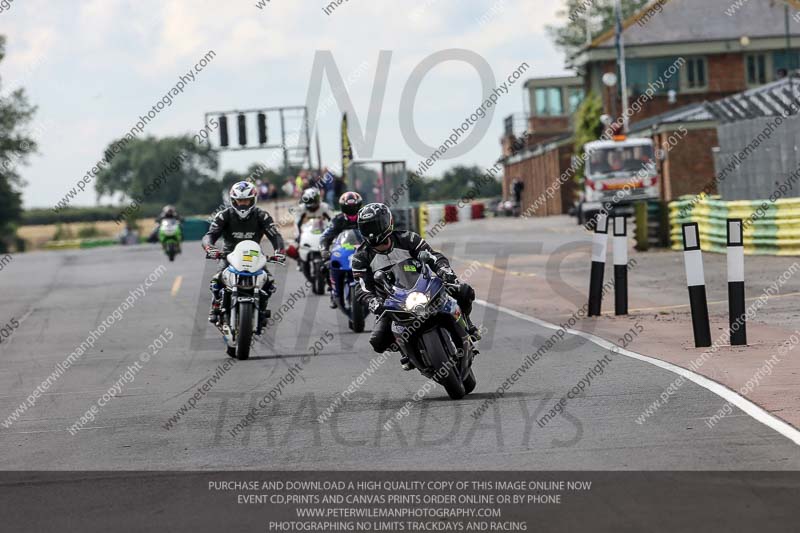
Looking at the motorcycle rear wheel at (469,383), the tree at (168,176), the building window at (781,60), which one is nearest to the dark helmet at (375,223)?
the motorcycle rear wheel at (469,383)

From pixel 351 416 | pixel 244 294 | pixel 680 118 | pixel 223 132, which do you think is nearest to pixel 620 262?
pixel 244 294

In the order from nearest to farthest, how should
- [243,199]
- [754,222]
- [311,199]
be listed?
Answer: [243,199] → [311,199] → [754,222]

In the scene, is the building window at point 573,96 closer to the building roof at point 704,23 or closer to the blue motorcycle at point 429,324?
the building roof at point 704,23

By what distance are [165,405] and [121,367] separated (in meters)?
3.63

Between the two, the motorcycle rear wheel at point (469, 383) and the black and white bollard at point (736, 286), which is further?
the black and white bollard at point (736, 286)

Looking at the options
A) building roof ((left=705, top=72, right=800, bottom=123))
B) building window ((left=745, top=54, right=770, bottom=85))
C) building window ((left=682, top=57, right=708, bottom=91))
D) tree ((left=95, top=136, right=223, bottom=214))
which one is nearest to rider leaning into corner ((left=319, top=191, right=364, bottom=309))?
building roof ((left=705, top=72, right=800, bottom=123))

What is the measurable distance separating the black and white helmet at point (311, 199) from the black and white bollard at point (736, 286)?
9706 millimetres

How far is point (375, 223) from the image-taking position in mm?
10562

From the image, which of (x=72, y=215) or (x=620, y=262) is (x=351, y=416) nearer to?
(x=620, y=262)

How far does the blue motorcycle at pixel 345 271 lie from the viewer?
1706 cm

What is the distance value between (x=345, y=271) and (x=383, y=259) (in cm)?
673

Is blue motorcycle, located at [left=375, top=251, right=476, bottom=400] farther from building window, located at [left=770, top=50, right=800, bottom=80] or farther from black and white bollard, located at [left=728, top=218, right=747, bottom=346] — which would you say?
building window, located at [left=770, top=50, right=800, bottom=80]
